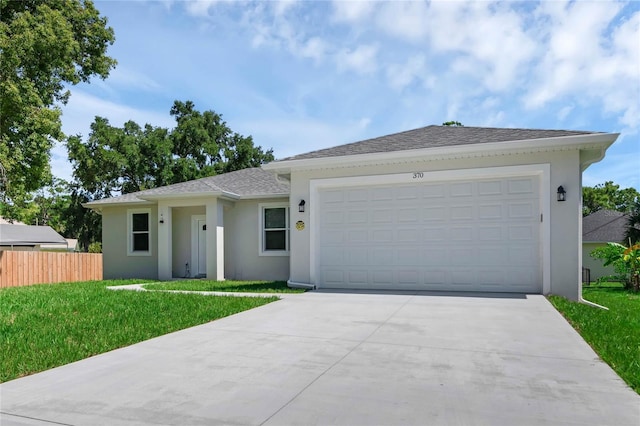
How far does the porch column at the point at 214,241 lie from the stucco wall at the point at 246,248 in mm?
566

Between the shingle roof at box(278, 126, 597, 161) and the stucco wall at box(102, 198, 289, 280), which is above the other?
the shingle roof at box(278, 126, 597, 161)

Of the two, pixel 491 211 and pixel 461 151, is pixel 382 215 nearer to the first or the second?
pixel 461 151

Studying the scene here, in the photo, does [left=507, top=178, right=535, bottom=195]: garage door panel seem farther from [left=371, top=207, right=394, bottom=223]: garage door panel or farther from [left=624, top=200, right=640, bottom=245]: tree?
[left=624, top=200, right=640, bottom=245]: tree

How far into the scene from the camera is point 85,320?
20.9ft

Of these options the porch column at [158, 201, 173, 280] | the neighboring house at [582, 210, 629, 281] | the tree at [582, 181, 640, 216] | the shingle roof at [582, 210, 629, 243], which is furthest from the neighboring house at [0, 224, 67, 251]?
the tree at [582, 181, 640, 216]

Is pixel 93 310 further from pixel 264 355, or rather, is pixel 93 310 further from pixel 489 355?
pixel 489 355

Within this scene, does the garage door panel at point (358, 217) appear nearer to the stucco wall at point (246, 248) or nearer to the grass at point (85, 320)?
the grass at point (85, 320)

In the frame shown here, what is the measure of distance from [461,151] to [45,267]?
1342cm

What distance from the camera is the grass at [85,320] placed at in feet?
14.9

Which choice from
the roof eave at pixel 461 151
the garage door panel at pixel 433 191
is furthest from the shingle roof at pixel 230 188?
the garage door panel at pixel 433 191

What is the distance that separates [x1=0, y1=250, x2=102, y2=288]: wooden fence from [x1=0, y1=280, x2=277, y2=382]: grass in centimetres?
409

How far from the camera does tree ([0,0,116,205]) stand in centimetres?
1340

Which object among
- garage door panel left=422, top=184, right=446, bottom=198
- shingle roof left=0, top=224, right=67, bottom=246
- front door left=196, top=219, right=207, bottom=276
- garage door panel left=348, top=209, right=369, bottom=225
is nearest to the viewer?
garage door panel left=422, top=184, right=446, bottom=198

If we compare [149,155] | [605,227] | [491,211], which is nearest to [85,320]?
[491,211]
